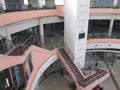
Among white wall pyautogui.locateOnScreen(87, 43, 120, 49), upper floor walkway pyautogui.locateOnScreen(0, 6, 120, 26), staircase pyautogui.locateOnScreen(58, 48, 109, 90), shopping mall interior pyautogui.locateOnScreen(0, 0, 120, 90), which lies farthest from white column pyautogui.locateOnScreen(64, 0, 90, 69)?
white wall pyautogui.locateOnScreen(87, 43, 120, 49)

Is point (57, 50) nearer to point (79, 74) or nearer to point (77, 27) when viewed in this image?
point (77, 27)

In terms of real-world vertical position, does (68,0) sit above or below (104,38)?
above

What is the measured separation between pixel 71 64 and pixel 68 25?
3.98 meters

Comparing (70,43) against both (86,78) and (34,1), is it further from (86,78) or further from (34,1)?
(34,1)

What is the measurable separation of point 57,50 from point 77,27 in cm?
307

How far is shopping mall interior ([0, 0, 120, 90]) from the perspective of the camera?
9.62 meters

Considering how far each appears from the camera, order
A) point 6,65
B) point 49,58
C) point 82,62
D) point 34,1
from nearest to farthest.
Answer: point 6,65 < point 49,58 < point 82,62 < point 34,1

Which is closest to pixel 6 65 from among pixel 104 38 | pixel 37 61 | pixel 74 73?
pixel 37 61

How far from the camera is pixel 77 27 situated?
1218 cm

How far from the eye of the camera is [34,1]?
16.4 metres

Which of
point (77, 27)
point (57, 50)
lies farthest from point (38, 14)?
point (77, 27)

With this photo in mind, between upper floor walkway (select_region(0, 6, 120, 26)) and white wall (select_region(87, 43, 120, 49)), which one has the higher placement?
upper floor walkway (select_region(0, 6, 120, 26))

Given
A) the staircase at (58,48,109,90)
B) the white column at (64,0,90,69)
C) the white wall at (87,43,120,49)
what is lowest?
the staircase at (58,48,109,90)

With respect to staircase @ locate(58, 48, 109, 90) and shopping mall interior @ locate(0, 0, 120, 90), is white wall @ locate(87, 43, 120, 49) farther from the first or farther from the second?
staircase @ locate(58, 48, 109, 90)
